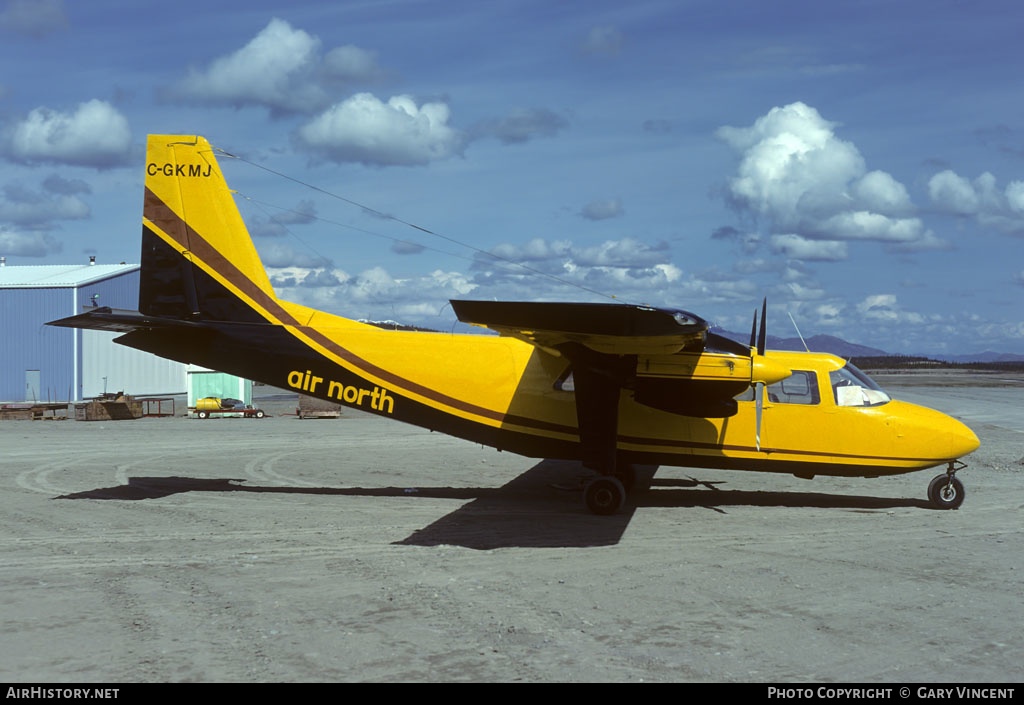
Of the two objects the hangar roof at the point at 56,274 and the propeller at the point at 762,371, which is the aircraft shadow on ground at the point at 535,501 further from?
the hangar roof at the point at 56,274

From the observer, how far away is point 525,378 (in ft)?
53.2

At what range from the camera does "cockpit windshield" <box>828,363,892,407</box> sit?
15.7 m

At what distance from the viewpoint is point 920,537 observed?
1272cm

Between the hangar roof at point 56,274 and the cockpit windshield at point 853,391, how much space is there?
55755 millimetres

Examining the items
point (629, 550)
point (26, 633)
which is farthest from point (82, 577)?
point (629, 550)

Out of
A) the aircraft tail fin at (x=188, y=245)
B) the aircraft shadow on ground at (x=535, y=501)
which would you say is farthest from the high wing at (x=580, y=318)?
the aircraft tail fin at (x=188, y=245)

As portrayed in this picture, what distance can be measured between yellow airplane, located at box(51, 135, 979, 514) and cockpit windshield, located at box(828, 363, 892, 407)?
3 centimetres

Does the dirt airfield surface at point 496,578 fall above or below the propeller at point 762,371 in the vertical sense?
below

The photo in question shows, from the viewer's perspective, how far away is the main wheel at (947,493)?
50.1 feet

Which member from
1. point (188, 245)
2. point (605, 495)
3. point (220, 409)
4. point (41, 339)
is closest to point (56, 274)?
point (41, 339)

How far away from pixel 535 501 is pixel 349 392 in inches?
167

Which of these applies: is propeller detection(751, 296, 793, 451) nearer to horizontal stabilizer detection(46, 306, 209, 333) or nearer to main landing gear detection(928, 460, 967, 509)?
main landing gear detection(928, 460, 967, 509)
